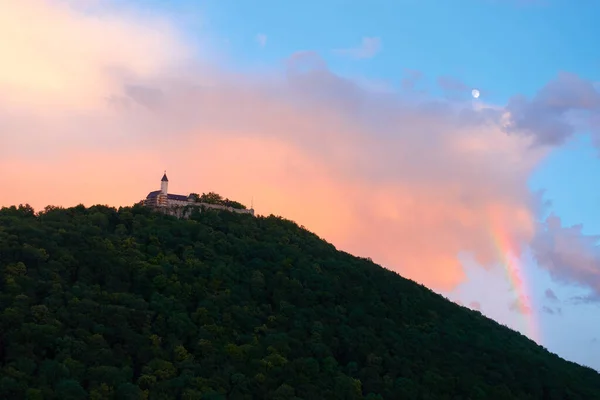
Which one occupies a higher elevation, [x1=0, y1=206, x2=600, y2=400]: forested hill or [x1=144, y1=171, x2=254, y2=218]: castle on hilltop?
[x1=144, y1=171, x2=254, y2=218]: castle on hilltop

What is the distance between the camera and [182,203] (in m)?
116

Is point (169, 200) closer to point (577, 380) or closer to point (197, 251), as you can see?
point (197, 251)

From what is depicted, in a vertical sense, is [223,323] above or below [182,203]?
below

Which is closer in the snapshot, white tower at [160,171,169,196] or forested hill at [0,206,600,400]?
forested hill at [0,206,600,400]

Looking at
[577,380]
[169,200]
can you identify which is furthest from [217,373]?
[577,380]

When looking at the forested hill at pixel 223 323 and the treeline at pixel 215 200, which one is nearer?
the forested hill at pixel 223 323

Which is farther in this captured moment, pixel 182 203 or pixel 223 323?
pixel 182 203

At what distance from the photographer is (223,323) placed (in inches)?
3497

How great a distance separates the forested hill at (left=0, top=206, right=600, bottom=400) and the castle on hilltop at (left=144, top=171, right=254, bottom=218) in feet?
10.4

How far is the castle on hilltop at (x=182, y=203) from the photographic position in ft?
376

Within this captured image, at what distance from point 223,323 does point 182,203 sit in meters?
32.1

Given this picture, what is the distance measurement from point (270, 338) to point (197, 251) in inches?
755

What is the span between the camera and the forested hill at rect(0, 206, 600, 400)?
76812 mm

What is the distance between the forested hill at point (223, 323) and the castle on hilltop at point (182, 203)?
316cm
